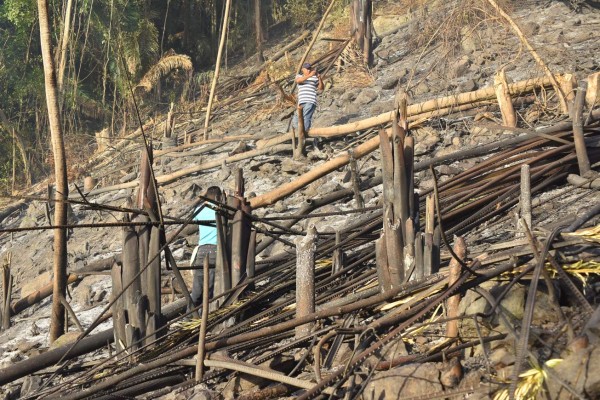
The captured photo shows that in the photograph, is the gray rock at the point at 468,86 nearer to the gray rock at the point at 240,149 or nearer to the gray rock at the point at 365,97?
the gray rock at the point at 365,97

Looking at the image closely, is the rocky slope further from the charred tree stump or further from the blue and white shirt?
the blue and white shirt

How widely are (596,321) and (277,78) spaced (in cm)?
1595

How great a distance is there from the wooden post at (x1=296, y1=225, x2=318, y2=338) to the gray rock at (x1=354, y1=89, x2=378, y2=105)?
9.64 meters

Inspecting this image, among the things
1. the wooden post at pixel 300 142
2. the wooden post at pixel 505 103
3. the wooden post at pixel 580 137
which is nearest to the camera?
the wooden post at pixel 580 137

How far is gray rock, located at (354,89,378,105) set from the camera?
1499 cm

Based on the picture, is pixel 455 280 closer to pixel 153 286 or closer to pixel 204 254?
pixel 153 286

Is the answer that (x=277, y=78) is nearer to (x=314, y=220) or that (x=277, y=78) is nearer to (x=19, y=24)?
(x=19, y=24)

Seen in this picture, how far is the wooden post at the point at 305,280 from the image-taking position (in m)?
5.43

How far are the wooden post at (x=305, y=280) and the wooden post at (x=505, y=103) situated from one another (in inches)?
224

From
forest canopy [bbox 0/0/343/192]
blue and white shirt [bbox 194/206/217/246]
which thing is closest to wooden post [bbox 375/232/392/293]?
blue and white shirt [bbox 194/206/217/246]

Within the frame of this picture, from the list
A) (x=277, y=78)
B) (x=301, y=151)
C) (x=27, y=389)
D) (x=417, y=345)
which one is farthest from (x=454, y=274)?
(x=277, y=78)

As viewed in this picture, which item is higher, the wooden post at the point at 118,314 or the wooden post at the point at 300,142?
the wooden post at the point at 300,142

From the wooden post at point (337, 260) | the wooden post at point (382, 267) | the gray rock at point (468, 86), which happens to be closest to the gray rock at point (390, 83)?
the gray rock at point (468, 86)

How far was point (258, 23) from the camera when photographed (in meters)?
21.5
